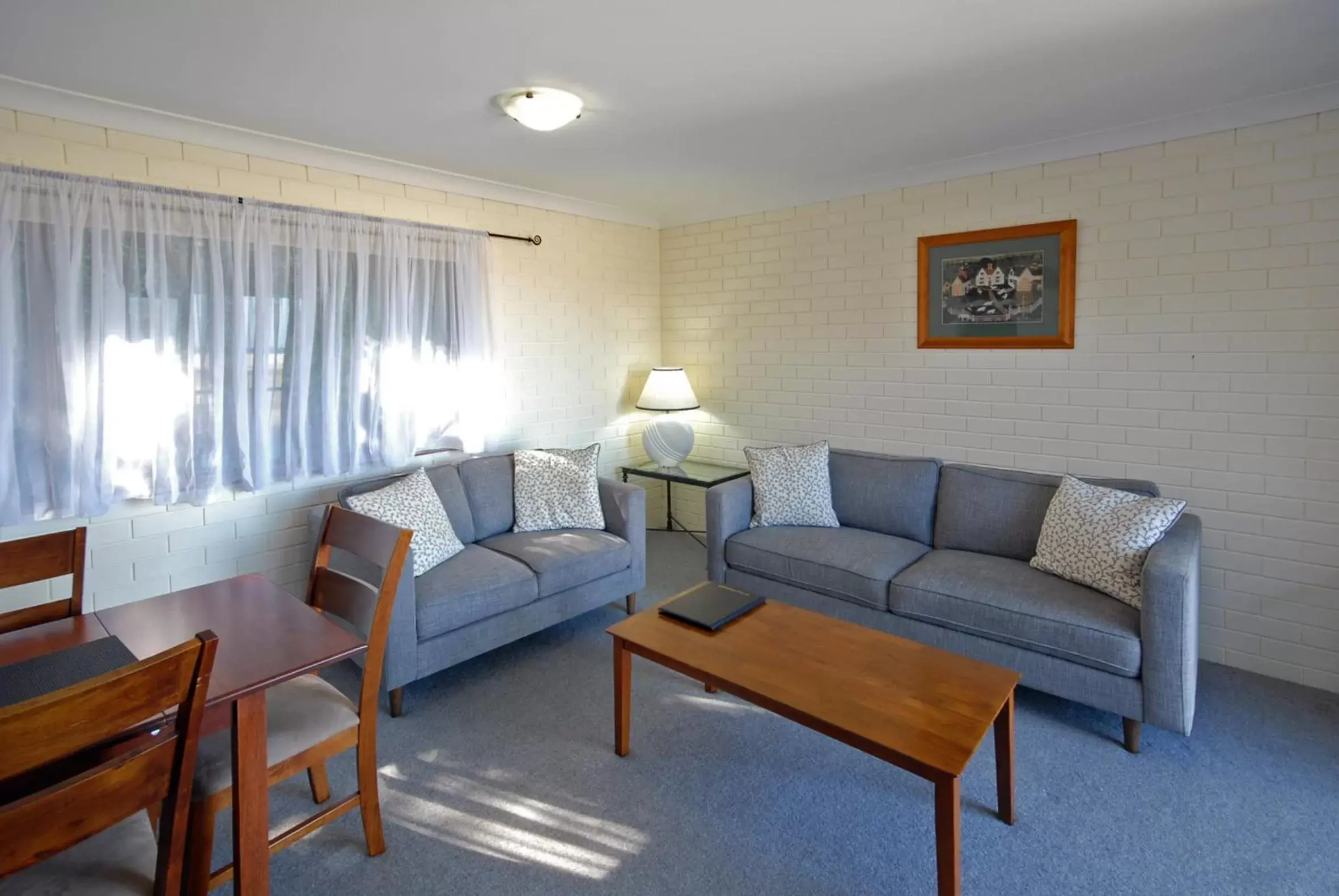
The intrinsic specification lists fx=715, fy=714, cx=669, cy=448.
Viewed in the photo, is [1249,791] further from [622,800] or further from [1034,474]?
[622,800]

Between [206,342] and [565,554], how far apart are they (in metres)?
1.79

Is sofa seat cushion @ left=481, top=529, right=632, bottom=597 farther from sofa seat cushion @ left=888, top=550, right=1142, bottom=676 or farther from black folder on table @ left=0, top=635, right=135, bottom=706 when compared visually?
black folder on table @ left=0, top=635, right=135, bottom=706

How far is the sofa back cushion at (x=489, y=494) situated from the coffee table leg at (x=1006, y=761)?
8.16 feet

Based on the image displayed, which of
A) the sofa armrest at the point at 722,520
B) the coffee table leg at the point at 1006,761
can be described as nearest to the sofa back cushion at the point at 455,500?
the sofa armrest at the point at 722,520

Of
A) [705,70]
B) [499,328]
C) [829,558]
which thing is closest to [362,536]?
[705,70]

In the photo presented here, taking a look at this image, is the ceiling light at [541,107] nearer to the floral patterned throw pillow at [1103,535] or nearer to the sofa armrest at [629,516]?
the sofa armrest at [629,516]

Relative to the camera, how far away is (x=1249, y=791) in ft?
7.44

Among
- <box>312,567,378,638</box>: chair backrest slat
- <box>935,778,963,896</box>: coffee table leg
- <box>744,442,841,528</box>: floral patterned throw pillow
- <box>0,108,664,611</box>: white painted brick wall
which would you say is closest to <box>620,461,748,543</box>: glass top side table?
<box>0,108,664,611</box>: white painted brick wall

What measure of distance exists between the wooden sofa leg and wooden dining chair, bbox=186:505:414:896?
248 cm

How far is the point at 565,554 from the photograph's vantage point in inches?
134

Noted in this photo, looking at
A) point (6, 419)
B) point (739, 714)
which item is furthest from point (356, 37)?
point (739, 714)

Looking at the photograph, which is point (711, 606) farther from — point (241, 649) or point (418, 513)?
point (241, 649)

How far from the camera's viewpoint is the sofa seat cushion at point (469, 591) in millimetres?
2854

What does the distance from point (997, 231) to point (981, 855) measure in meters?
2.87
